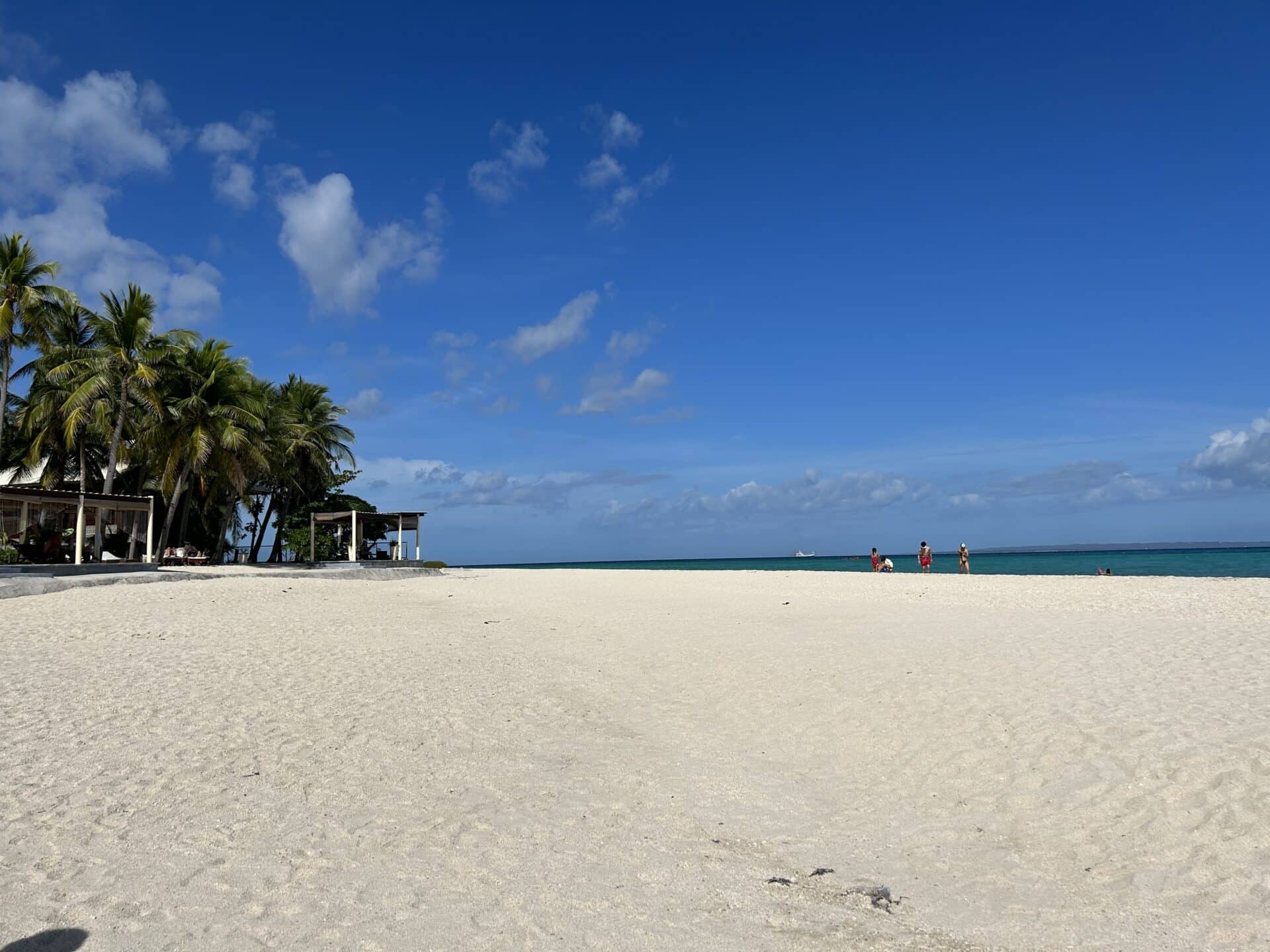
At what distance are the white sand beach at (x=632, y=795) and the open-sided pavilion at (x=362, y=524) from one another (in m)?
25.2

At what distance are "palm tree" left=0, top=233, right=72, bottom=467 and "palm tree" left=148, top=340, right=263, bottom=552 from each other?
485cm

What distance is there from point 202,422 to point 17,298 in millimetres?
7642

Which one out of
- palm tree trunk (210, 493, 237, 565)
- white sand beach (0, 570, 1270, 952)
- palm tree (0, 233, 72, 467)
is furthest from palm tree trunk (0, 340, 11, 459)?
white sand beach (0, 570, 1270, 952)

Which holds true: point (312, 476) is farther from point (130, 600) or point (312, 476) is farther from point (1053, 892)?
point (1053, 892)

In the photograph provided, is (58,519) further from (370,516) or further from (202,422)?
(370,516)

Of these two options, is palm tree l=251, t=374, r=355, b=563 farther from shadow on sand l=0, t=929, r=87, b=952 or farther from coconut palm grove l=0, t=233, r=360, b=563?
shadow on sand l=0, t=929, r=87, b=952

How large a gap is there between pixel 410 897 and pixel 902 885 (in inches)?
96.8

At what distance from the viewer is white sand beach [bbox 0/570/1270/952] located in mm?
3529

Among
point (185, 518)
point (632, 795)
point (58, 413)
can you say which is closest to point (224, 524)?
point (185, 518)

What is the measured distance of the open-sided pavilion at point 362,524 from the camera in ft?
116

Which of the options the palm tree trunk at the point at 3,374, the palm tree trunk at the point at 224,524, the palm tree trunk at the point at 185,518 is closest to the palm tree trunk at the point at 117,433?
the palm tree trunk at the point at 3,374

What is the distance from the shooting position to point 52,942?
10.1ft

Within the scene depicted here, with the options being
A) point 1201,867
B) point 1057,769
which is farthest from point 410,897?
point 1057,769

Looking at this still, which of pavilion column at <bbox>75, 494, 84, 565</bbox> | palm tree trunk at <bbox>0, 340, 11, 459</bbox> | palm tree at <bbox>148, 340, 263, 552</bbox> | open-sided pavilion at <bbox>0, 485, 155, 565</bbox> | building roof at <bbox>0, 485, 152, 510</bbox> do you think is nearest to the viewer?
building roof at <bbox>0, 485, 152, 510</bbox>
